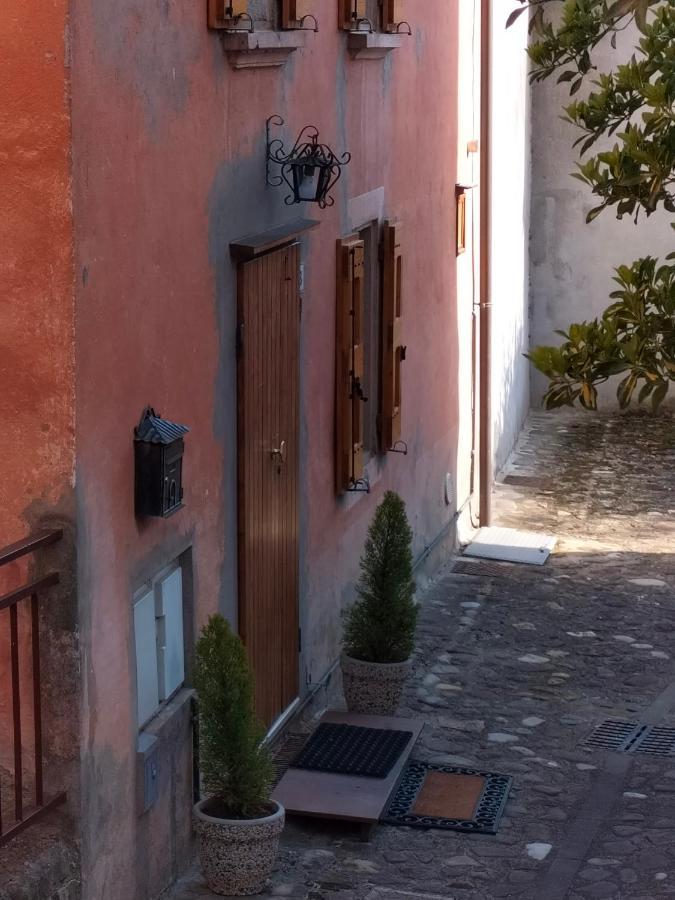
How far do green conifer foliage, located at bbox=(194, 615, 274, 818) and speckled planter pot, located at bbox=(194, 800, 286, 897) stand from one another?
8cm

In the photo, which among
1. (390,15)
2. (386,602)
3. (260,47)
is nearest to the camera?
(260,47)

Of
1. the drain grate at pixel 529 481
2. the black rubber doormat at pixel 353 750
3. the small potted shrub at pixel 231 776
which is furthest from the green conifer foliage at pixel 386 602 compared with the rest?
the drain grate at pixel 529 481

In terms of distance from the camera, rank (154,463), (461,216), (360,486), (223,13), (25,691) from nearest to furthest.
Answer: (25,691) → (154,463) → (223,13) → (360,486) → (461,216)

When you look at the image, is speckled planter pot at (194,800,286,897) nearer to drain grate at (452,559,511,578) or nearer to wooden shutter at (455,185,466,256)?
drain grate at (452,559,511,578)

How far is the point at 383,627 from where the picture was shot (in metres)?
8.41

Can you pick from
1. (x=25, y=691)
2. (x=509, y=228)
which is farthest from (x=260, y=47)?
(x=509, y=228)

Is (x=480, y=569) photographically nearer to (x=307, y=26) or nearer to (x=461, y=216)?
(x=461, y=216)

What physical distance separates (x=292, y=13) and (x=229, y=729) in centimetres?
348

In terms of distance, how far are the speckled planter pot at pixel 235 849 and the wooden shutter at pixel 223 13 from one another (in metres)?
3.18

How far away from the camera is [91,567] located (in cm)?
550

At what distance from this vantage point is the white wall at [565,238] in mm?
17938

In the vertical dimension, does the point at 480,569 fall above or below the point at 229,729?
below

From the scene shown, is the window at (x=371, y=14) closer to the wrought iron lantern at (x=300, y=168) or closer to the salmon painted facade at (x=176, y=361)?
the salmon painted facade at (x=176, y=361)

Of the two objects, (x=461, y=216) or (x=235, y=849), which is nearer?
(x=235, y=849)
